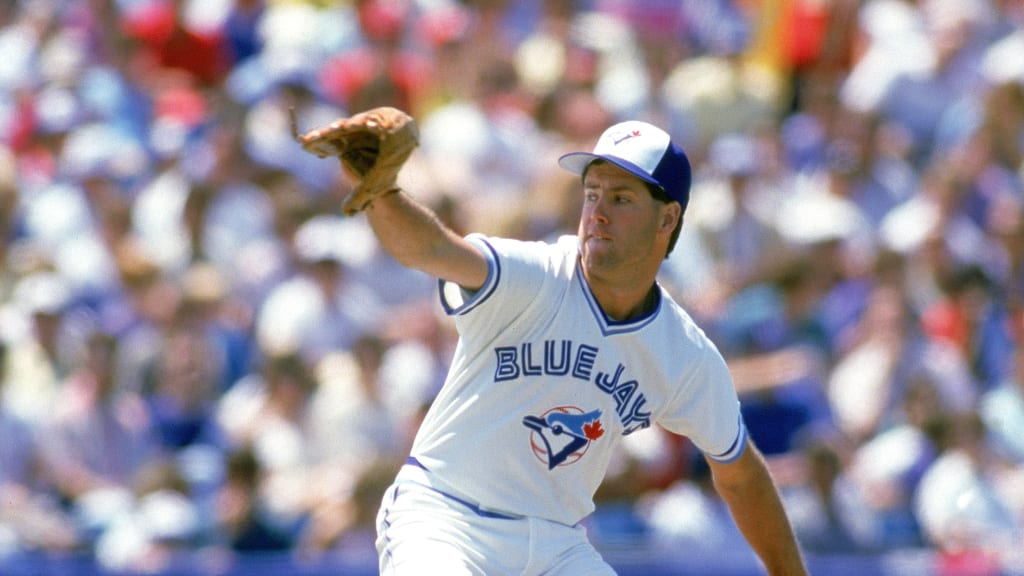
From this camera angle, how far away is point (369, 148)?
4.55 metres

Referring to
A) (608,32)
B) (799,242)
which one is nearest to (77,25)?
(608,32)

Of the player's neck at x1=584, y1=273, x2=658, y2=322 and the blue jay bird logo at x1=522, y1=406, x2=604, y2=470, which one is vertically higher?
the player's neck at x1=584, y1=273, x2=658, y2=322

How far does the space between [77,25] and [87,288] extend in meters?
2.69

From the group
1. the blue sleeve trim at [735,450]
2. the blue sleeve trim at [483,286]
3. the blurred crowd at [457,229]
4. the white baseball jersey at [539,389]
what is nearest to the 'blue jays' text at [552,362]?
the white baseball jersey at [539,389]

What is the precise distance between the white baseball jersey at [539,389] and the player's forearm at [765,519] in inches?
19.3

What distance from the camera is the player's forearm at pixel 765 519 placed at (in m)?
5.65

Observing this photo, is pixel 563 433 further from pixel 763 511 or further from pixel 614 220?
pixel 763 511

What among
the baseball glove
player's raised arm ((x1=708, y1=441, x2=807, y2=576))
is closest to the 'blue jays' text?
player's raised arm ((x1=708, y1=441, x2=807, y2=576))

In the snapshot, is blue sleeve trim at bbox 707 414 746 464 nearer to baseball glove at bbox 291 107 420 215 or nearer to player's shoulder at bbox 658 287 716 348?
player's shoulder at bbox 658 287 716 348

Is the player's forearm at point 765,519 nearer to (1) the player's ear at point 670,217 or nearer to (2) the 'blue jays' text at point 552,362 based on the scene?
(2) the 'blue jays' text at point 552,362

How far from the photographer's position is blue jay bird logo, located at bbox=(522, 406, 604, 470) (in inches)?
204

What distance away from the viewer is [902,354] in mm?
9484

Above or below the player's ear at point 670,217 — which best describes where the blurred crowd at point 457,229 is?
above

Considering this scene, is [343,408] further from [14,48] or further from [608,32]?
[14,48]
